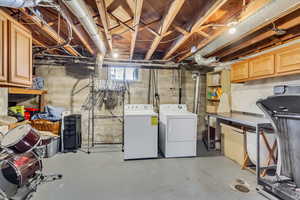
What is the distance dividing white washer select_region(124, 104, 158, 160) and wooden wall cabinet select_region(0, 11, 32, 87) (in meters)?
1.84

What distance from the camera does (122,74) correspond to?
4.48m

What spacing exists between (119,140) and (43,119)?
1.88m

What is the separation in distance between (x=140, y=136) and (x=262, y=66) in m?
2.66

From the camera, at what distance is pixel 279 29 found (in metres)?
2.42

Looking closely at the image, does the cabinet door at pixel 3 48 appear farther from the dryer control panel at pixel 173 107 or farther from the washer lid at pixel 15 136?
→ the dryer control panel at pixel 173 107

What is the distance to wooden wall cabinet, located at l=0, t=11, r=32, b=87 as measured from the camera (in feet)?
5.85

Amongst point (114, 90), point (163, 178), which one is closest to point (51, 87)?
point (114, 90)

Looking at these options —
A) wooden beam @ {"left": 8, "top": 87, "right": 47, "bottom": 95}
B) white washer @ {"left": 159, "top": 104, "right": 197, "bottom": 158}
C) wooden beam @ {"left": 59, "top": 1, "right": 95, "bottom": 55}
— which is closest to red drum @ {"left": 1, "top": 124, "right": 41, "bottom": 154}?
wooden beam @ {"left": 8, "top": 87, "right": 47, "bottom": 95}

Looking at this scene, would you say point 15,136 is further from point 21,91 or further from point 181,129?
point 181,129

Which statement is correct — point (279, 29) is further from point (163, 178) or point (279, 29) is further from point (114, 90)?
point (114, 90)

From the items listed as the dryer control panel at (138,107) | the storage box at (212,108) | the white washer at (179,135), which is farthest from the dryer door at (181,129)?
the storage box at (212,108)

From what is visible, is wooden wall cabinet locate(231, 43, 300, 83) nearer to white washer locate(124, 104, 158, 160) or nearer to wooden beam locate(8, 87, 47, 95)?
white washer locate(124, 104, 158, 160)

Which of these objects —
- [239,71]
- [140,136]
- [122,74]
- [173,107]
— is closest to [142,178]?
[140,136]

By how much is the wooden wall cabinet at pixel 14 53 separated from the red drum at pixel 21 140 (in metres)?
0.60
